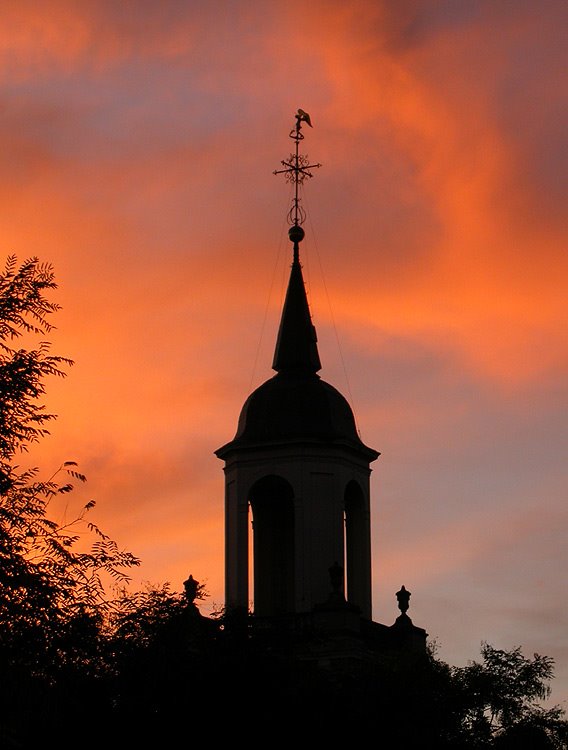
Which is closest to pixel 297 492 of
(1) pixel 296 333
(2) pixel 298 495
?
(2) pixel 298 495

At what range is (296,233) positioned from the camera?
7681 cm

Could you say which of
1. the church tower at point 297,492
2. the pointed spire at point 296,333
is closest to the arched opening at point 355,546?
the church tower at point 297,492

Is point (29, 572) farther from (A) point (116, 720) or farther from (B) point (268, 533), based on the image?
(B) point (268, 533)

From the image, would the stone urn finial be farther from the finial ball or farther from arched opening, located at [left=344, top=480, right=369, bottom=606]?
the finial ball

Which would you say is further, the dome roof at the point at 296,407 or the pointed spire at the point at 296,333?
the pointed spire at the point at 296,333

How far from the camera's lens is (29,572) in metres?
40.2

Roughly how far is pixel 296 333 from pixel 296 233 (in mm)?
3689

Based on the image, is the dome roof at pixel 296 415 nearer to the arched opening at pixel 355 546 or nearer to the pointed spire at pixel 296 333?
the pointed spire at pixel 296 333

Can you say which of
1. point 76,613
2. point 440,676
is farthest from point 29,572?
point 440,676

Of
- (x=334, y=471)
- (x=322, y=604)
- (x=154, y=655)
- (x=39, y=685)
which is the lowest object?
→ (x=39, y=685)

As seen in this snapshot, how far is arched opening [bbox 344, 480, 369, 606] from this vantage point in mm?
72812

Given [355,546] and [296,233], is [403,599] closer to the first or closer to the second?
[355,546]

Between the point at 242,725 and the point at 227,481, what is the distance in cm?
1960

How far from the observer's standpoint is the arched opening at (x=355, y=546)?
72.8m
